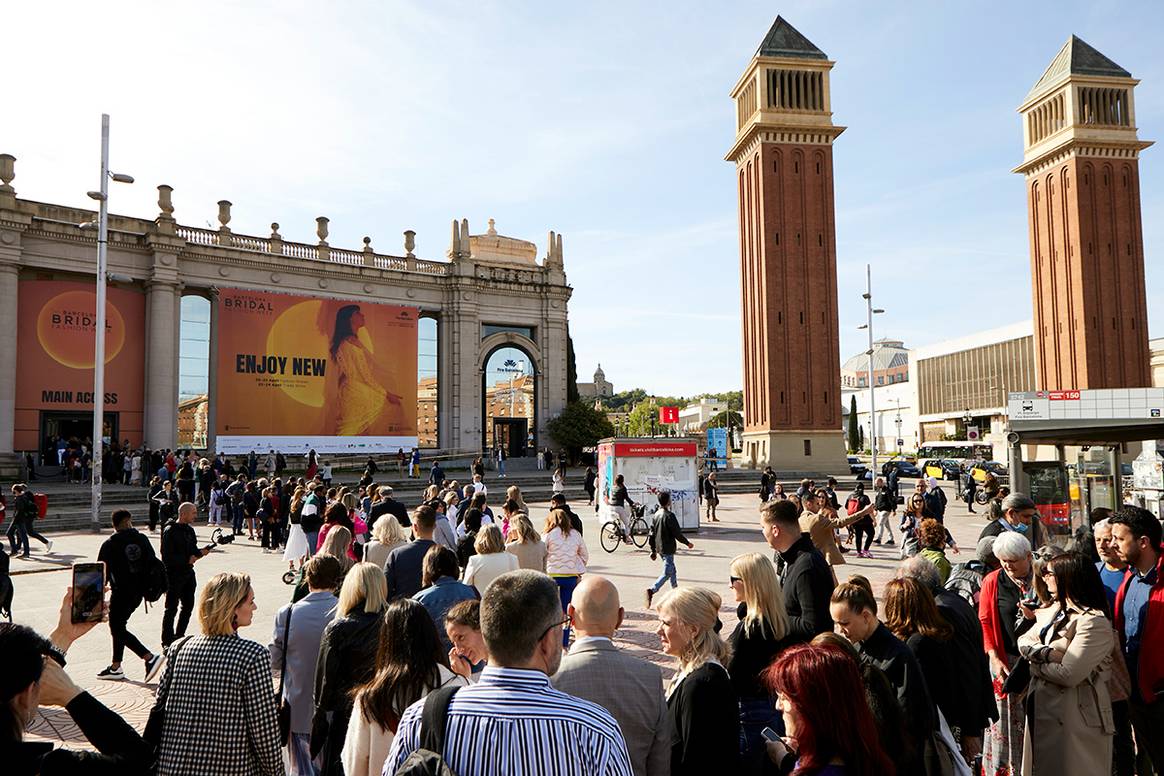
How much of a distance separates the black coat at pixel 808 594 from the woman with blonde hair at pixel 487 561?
2557 mm

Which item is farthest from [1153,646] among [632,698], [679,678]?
[632,698]

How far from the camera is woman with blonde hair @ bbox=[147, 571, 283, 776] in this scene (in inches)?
135

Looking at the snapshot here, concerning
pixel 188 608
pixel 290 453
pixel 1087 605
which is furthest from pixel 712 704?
pixel 290 453

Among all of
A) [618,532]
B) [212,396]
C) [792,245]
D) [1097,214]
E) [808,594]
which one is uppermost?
[1097,214]

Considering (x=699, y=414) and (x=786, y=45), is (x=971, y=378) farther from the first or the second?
(x=786, y=45)

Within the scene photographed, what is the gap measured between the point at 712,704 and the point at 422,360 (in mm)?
39492

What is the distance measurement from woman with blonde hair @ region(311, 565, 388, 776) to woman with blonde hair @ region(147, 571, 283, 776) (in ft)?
1.64

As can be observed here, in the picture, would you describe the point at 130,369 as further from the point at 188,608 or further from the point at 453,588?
the point at 453,588

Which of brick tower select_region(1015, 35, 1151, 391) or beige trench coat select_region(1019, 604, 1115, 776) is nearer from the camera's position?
beige trench coat select_region(1019, 604, 1115, 776)

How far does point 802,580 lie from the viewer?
16.0 ft

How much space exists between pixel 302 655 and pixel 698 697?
2.62m

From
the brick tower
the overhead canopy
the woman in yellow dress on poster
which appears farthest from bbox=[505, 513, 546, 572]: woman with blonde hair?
the brick tower

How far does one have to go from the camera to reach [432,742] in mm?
2402

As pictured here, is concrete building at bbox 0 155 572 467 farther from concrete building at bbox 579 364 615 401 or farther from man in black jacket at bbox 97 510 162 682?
concrete building at bbox 579 364 615 401
